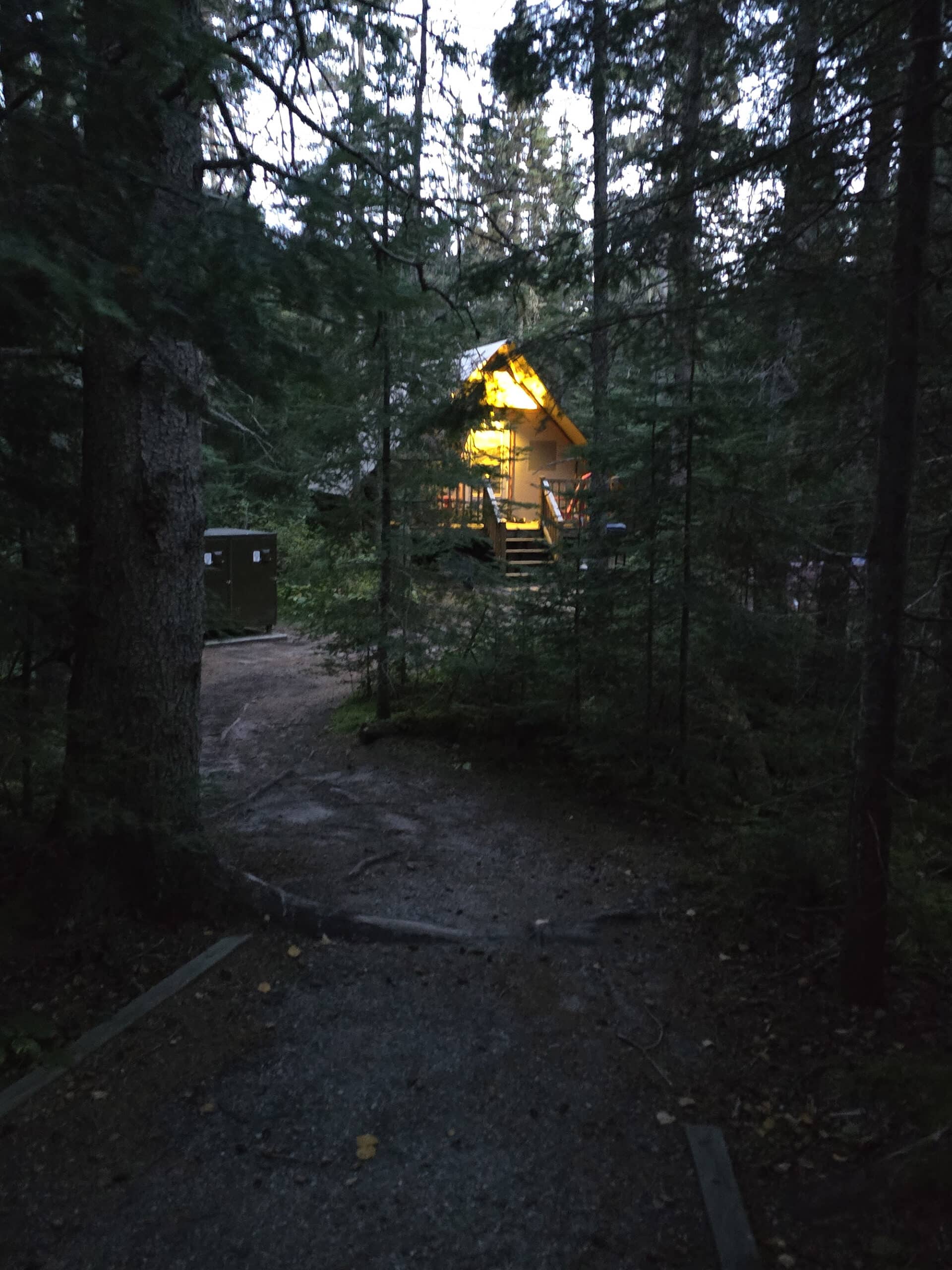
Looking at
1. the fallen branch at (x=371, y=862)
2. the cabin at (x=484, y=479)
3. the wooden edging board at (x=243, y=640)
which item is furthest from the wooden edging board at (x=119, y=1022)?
the wooden edging board at (x=243, y=640)

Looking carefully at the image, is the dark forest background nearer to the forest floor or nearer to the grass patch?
the forest floor

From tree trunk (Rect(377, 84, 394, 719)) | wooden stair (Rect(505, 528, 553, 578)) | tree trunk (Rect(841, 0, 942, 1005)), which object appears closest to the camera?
tree trunk (Rect(841, 0, 942, 1005))

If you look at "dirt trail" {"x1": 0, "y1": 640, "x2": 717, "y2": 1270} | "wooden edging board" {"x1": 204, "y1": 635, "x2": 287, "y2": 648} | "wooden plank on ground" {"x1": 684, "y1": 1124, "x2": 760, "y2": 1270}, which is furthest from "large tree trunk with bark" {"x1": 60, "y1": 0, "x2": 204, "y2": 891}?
"wooden edging board" {"x1": 204, "y1": 635, "x2": 287, "y2": 648}

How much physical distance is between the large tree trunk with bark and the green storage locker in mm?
11367

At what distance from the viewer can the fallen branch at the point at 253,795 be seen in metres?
7.78

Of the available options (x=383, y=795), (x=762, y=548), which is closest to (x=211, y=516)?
(x=383, y=795)

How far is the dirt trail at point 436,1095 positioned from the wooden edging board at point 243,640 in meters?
9.72

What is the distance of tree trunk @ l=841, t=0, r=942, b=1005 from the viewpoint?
4117 mm

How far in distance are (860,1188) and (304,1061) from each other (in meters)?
2.36

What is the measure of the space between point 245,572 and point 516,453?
7876 mm

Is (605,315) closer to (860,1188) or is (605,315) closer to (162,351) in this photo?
(162,351)

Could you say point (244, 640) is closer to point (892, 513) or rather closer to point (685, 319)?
point (685, 319)

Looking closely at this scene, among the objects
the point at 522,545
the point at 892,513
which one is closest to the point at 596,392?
the point at 892,513

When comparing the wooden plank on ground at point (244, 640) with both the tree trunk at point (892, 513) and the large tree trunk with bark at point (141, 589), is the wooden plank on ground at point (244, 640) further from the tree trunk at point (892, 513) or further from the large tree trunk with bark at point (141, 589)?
the tree trunk at point (892, 513)
